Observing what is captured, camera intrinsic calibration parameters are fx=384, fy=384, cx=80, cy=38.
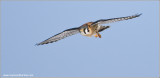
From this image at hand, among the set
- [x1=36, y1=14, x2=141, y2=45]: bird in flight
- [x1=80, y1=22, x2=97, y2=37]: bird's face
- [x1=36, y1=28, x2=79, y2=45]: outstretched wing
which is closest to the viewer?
[x1=36, y1=14, x2=141, y2=45]: bird in flight

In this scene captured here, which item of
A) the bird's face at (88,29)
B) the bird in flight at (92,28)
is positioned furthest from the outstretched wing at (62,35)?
the bird's face at (88,29)

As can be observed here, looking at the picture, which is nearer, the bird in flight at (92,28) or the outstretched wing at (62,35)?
the bird in flight at (92,28)

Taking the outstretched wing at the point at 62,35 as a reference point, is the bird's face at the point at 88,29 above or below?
above

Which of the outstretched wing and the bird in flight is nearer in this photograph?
the bird in flight

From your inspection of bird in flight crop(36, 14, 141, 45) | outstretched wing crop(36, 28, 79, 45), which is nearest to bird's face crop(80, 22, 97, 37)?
bird in flight crop(36, 14, 141, 45)

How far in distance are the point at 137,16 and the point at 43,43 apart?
19.9 feet

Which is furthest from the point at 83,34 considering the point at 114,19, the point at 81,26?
the point at 114,19

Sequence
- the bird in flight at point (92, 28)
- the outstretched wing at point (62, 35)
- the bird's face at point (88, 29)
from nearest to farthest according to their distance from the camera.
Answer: the bird in flight at point (92, 28)
the bird's face at point (88, 29)
the outstretched wing at point (62, 35)

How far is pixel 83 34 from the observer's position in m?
21.1

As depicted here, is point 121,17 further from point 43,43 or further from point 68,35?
point 43,43

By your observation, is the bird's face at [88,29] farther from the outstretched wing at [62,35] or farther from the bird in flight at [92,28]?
the outstretched wing at [62,35]

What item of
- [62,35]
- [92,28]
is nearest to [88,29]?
[92,28]

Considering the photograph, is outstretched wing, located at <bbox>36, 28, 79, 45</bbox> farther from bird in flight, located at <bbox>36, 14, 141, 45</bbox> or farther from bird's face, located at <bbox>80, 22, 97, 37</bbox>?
bird's face, located at <bbox>80, 22, 97, 37</bbox>

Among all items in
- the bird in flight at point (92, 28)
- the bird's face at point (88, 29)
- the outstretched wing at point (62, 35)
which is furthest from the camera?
the outstretched wing at point (62, 35)
